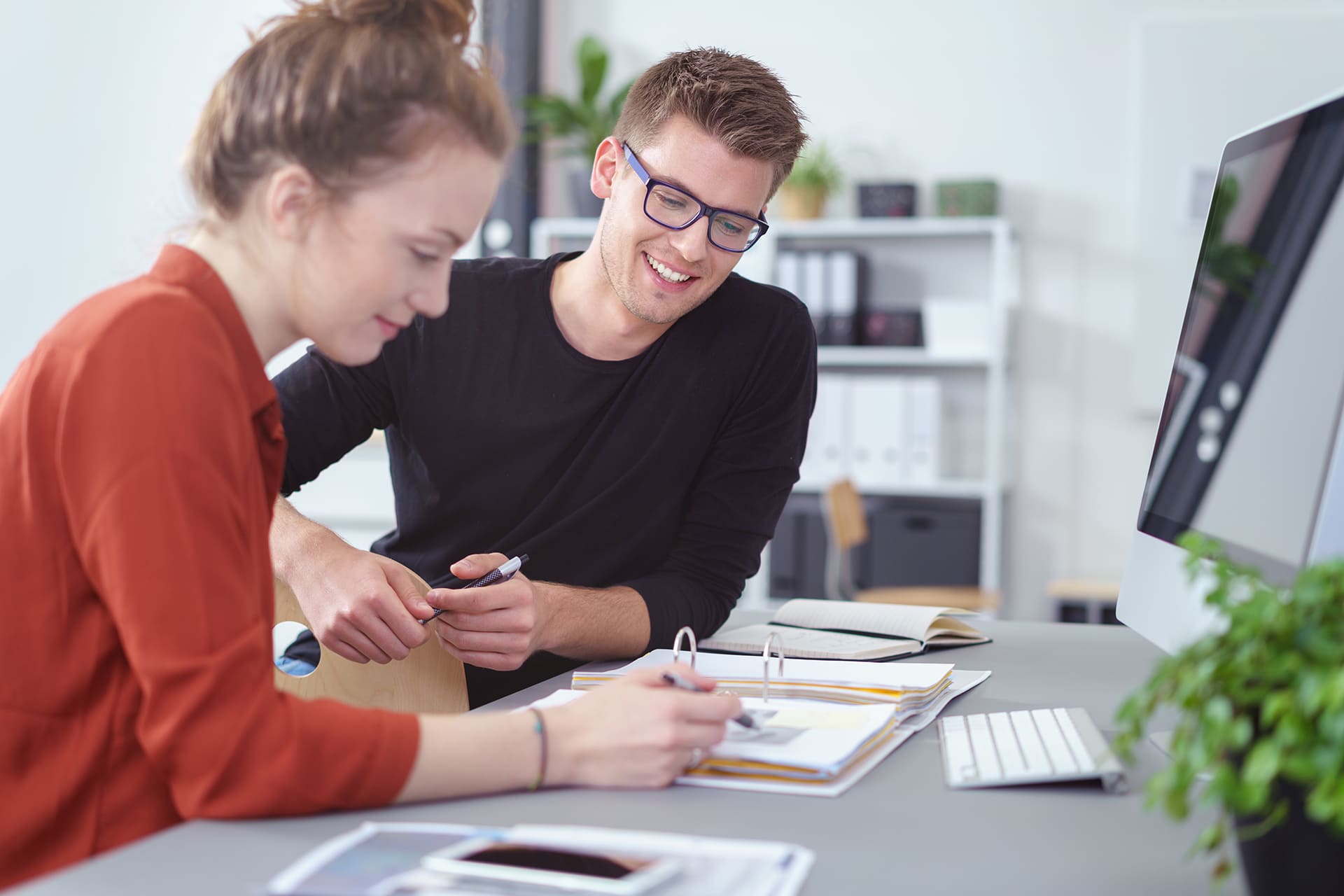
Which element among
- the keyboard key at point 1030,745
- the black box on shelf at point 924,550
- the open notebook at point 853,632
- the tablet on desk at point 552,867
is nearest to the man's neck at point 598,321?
the open notebook at point 853,632

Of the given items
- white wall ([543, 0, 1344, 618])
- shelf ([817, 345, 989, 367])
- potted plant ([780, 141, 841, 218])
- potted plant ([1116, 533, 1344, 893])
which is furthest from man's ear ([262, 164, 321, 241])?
white wall ([543, 0, 1344, 618])

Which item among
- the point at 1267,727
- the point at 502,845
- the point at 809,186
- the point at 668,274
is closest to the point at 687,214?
the point at 668,274

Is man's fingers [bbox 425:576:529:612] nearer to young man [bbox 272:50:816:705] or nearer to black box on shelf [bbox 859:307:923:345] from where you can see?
young man [bbox 272:50:816:705]

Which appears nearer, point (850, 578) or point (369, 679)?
point (369, 679)

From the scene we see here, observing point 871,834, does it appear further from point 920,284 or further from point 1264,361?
point 920,284

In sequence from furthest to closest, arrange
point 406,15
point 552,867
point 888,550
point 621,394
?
point 888,550 < point 621,394 < point 406,15 < point 552,867

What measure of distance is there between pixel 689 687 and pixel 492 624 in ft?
1.11

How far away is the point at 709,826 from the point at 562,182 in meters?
3.94

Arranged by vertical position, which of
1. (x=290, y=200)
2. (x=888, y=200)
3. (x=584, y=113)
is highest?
(x=584, y=113)

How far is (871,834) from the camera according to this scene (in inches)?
31.8

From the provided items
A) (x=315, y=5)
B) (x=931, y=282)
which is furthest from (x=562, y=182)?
(x=315, y=5)

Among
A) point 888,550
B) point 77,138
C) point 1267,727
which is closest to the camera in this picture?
point 1267,727

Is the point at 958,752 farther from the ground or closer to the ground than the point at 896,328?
closer to the ground

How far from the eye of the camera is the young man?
62.2 inches
